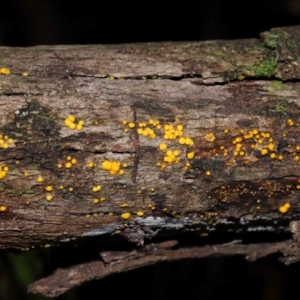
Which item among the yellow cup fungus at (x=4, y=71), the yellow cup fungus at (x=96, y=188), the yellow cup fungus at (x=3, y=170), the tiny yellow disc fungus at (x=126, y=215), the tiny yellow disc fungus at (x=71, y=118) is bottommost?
the tiny yellow disc fungus at (x=126, y=215)

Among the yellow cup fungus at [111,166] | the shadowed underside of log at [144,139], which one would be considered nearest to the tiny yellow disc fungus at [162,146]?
the shadowed underside of log at [144,139]

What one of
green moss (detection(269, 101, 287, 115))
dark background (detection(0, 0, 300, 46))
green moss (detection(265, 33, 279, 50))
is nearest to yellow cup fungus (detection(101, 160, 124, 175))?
green moss (detection(269, 101, 287, 115))

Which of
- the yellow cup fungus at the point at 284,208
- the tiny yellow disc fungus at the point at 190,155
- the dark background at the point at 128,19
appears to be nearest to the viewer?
the tiny yellow disc fungus at the point at 190,155

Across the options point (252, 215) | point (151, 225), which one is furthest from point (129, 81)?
point (252, 215)

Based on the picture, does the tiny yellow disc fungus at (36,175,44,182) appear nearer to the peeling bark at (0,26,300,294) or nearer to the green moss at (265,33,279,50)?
the peeling bark at (0,26,300,294)

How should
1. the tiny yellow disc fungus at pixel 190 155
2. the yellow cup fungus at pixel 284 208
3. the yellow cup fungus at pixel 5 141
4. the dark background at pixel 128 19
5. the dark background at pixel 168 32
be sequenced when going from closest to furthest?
the yellow cup fungus at pixel 5 141 → the tiny yellow disc fungus at pixel 190 155 → the yellow cup fungus at pixel 284 208 → the dark background at pixel 168 32 → the dark background at pixel 128 19

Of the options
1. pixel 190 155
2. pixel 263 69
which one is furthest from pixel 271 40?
pixel 190 155

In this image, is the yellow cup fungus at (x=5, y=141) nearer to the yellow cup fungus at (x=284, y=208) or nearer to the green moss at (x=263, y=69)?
the green moss at (x=263, y=69)
